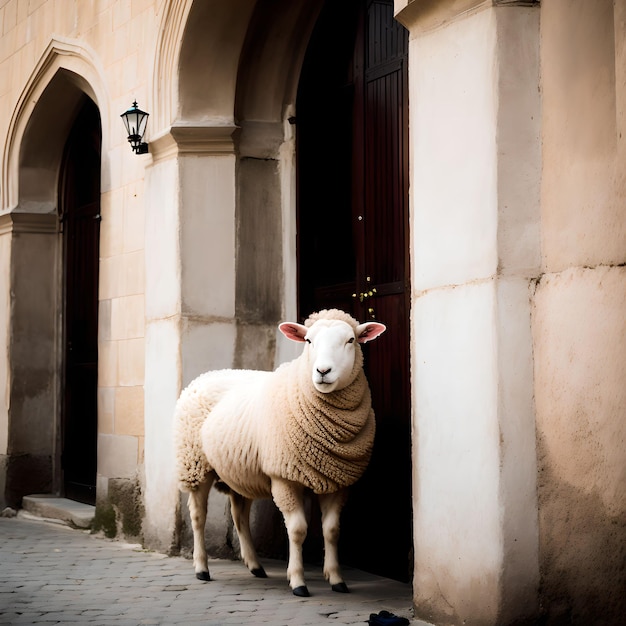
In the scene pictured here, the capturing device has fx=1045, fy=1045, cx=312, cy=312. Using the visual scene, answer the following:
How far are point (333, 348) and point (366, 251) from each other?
5.20 ft

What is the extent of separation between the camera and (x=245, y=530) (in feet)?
22.7

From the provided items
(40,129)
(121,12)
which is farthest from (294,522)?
(40,129)

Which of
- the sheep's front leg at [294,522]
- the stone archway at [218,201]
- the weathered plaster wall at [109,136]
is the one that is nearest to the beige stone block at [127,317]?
the weathered plaster wall at [109,136]

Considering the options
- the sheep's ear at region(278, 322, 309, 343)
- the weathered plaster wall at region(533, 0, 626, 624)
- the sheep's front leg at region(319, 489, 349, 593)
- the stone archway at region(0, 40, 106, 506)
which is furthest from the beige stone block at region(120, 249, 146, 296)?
the weathered plaster wall at region(533, 0, 626, 624)

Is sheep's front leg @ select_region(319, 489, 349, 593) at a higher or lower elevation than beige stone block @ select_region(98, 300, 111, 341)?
lower

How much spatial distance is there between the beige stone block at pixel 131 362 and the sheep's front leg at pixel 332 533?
270cm

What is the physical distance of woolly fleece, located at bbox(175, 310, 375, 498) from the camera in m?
5.94

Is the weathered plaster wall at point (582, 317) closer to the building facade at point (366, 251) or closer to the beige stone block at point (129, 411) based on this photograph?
the building facade at point (366, 251)

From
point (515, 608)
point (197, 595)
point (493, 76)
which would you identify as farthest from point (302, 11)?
point (515, 608)

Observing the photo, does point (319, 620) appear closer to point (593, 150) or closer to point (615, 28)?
point (593, 150)

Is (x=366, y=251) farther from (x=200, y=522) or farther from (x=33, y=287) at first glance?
(x=33, y=287)

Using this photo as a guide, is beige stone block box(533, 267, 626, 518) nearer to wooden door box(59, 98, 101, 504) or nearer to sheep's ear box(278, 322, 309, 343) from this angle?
sheep's ear box(278, 322, 309, 343)

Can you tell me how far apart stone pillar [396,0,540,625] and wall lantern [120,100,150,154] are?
3.28 metres

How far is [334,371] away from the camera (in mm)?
5734
